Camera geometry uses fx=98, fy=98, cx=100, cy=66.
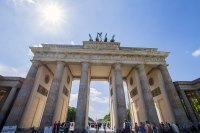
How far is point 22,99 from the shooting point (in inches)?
560

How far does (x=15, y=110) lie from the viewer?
13438mm

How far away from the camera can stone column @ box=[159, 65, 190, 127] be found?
Answer: 47.1ft

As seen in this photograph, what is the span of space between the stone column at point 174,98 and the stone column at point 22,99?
2242cm

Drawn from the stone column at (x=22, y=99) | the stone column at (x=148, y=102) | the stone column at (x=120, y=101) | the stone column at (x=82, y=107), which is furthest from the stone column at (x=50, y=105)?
the stone column at (x=148, y=102)

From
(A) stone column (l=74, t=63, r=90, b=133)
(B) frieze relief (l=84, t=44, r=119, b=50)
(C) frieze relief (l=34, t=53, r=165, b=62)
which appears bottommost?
(A) stone column (l=74, t=63, r=90, b=133)

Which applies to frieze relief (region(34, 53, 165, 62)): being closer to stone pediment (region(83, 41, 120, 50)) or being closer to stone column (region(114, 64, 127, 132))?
stone pediment (region(83, 41, 120, 50))

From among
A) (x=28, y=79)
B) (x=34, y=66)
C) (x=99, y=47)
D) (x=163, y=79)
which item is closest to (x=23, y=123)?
(x=28, y=79)

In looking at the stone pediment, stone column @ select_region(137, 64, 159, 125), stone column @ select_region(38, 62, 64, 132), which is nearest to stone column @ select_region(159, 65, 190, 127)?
stone column @ select_region(137, 64, 159, 125)

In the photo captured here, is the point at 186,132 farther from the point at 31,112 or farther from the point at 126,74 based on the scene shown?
the point at 31,112

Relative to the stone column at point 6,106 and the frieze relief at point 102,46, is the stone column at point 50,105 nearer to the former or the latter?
the frieze relief at point 102,46

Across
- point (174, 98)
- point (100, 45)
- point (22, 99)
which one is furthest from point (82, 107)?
point (174, 98)

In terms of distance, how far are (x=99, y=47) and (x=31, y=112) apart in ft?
52.5

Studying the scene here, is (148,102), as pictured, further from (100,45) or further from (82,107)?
(100,45)

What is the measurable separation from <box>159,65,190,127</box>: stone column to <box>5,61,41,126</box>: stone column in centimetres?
2242
